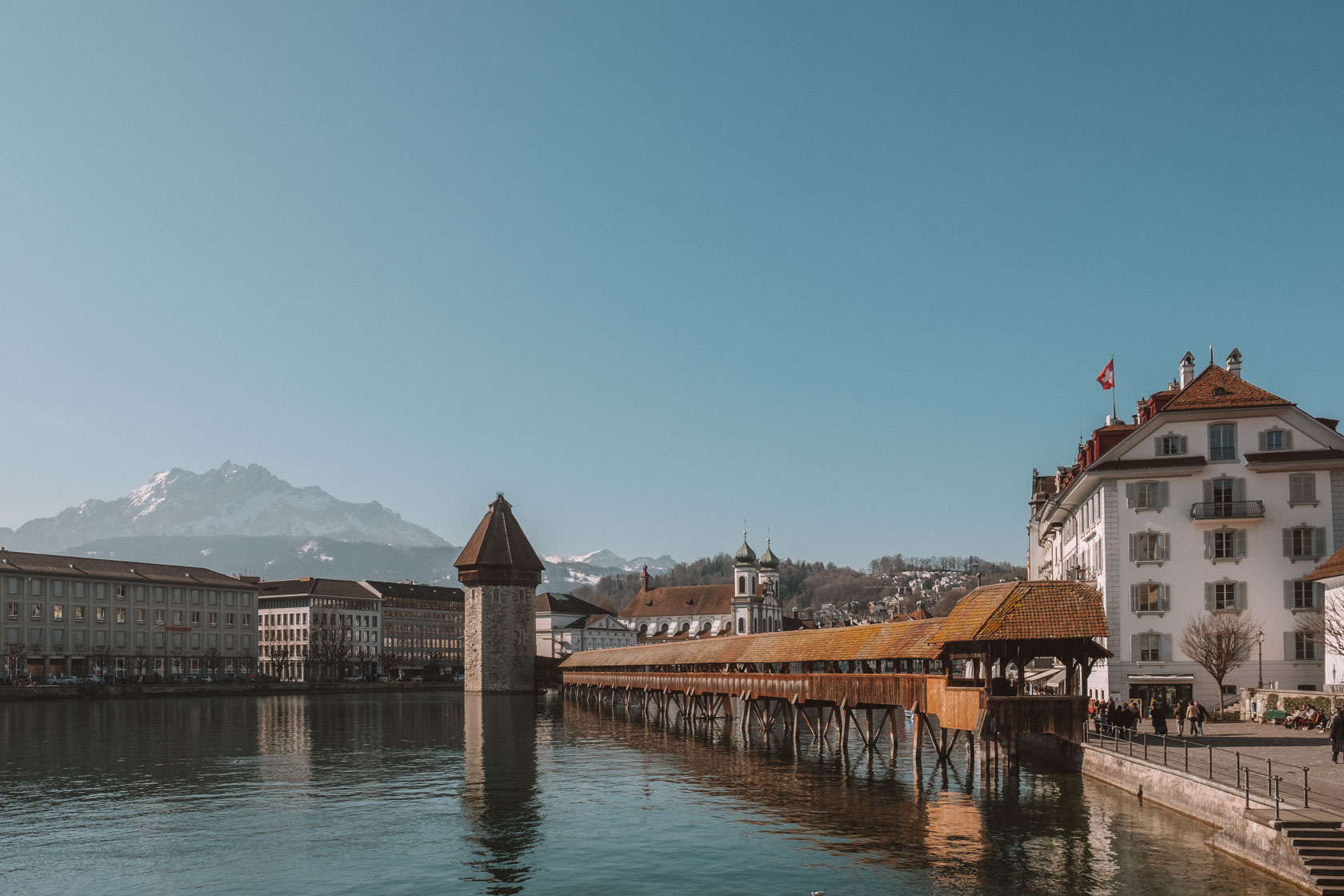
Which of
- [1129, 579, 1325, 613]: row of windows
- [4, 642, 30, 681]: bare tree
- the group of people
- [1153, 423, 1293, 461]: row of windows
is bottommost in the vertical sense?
[4, 642, 30, 681]: bare tree

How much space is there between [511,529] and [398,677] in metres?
55.9

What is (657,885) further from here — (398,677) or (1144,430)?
(398,677)

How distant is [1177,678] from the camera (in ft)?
152

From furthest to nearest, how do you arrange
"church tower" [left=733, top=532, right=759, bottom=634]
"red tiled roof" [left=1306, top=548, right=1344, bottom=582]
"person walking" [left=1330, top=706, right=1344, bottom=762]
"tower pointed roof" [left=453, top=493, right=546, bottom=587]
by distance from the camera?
"church tower" [left=733, top=532, right=759, bottom=634] → "tower pointed roof" [left=453, top=493, right=546, bottom=587] → "red tiled roof" [left=1306, top=548, right=1344, bottom=582] → "person walking" [left=1330, top=706, right=1344, bottom=762]

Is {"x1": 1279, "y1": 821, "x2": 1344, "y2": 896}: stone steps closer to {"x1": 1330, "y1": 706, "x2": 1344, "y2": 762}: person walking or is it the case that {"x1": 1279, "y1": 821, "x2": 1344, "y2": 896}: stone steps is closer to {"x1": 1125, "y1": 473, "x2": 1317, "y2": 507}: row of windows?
{"x1": 1330, "y1": 706, "x2": 1344, "y2": 762}: person walking

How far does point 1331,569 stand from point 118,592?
118635 millimetres

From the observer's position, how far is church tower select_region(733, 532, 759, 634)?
15712cm

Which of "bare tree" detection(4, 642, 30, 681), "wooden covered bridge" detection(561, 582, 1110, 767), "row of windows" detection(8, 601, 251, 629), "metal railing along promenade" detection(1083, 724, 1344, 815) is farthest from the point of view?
"row of windows" detection(8, 601, 251, 629)

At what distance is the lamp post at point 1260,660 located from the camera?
4559 centimetres

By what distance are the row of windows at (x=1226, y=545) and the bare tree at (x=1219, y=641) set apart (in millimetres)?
2633

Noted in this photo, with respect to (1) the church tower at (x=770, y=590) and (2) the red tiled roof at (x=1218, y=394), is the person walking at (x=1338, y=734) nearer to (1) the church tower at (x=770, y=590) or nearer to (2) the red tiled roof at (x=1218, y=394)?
(2) the red tiled roof at (x=1218, y=394)

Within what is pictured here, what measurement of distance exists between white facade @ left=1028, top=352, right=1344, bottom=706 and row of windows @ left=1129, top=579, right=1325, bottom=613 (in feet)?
0.15

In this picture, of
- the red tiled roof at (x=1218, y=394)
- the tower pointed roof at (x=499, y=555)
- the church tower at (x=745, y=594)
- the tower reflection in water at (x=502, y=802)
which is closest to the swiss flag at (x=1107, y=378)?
the red tiled roof at (x=1218, y=394)

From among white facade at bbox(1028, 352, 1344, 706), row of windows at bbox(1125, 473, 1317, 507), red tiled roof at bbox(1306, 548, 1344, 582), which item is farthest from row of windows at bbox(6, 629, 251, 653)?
red tiled roof at bbox(1306, 548, 1344, 582)
